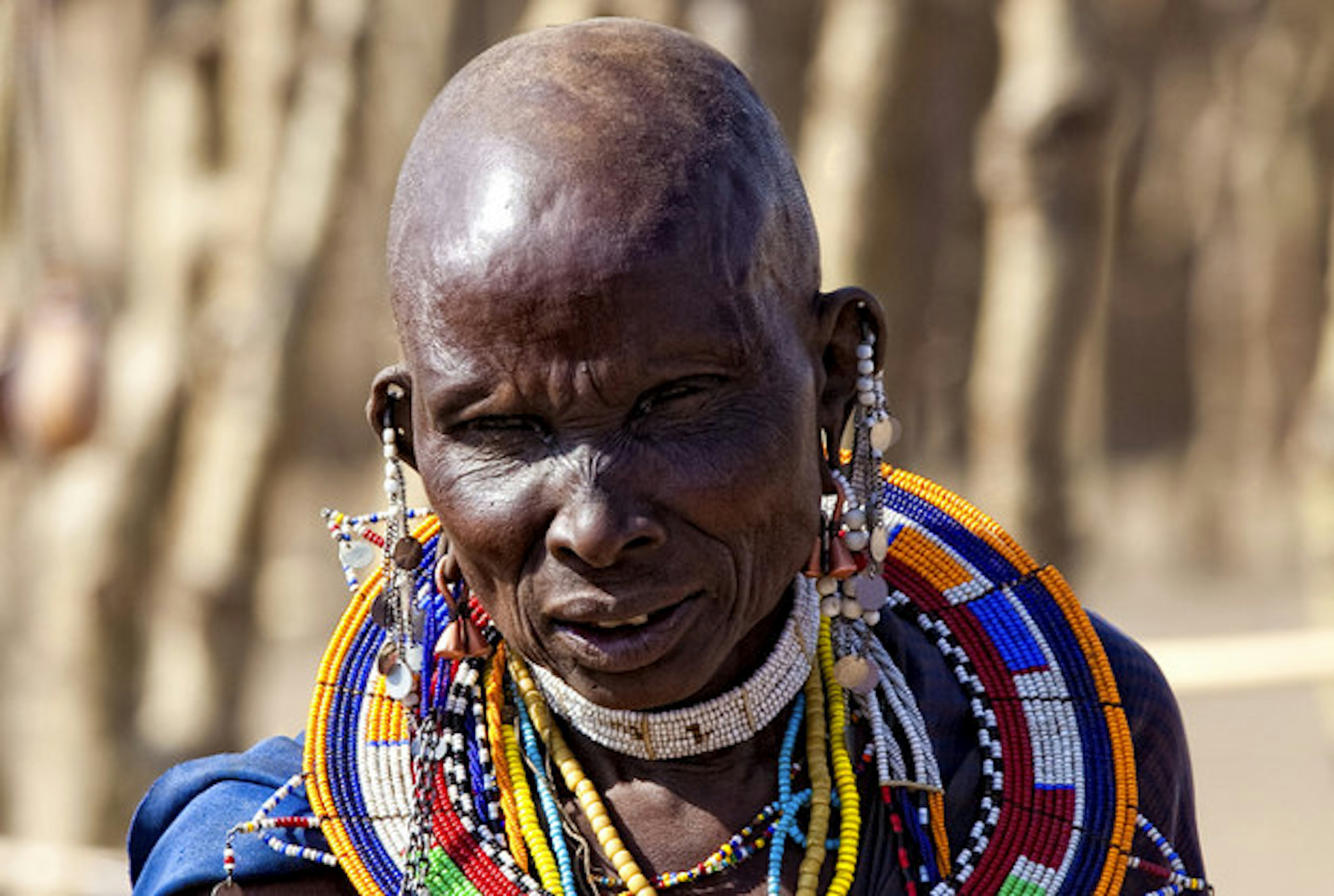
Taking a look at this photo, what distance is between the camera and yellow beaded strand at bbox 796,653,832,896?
2.36 metres

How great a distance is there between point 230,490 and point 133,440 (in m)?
0.43

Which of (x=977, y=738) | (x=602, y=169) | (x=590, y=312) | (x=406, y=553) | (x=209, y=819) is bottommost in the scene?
(x=209, y=819)

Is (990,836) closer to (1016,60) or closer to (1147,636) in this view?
(1016,60)

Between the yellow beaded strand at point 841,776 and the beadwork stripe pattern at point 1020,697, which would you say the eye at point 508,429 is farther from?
the beadwork stripe pattern at point 1020,697

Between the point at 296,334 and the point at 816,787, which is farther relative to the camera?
the point at 296,334

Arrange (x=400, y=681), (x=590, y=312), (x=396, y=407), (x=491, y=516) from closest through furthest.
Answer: (x=590, y=312), (x=491, y=516), (x=396, y=407), (x=400, y=681)

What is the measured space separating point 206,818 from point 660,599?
0.70 meters

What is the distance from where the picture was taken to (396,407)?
232cm

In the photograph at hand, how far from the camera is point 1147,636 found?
1403 centimetres

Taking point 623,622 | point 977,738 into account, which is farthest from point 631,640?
point 977,738

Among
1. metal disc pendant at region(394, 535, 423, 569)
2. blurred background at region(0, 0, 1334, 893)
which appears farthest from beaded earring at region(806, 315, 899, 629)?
blurred background at region(0, 0, 1334, 893)

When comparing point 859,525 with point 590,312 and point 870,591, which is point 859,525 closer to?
point 870,591

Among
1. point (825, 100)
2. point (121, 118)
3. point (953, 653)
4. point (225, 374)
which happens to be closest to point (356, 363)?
point (121, 118)

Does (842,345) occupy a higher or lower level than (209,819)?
higher
